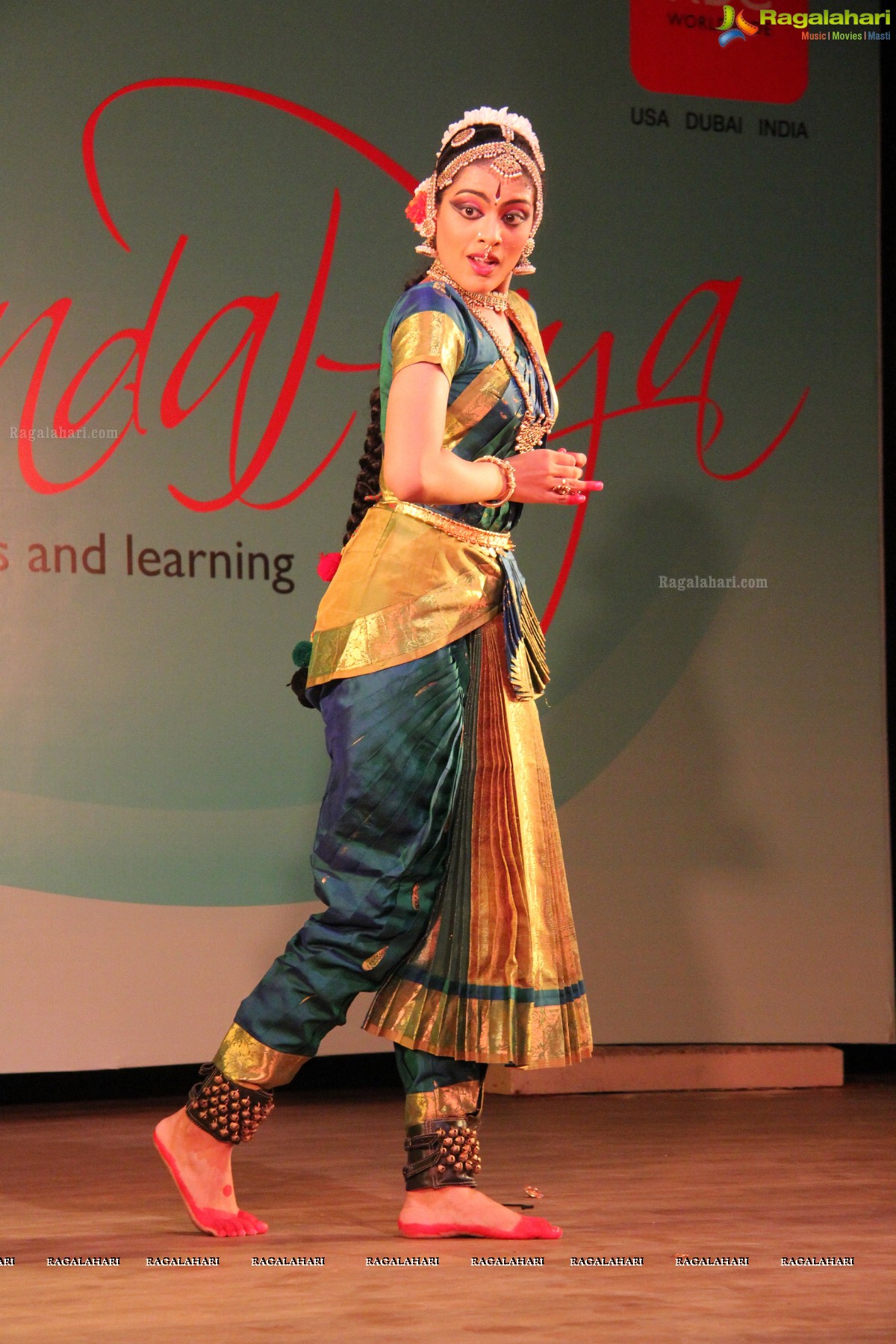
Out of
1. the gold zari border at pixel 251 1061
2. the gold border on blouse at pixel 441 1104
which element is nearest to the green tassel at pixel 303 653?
the gold zari border at pixel 251 1061

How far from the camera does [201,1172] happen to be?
224 cm

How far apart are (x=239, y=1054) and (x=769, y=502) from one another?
217cm

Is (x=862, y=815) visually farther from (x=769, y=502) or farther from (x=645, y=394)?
(x=645, y=394)

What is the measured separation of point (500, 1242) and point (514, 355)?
50.0 inches

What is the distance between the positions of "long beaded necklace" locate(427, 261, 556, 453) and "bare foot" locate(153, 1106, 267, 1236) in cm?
109

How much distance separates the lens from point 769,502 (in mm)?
3857

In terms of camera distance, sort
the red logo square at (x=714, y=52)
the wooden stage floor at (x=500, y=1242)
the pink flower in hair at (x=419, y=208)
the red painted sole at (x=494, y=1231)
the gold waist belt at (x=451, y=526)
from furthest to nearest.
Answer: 1. the red logo square at (x=714, y=52)
2. the pink flower in hair at (x=419, y=208)
3. the gold waist belt at (x=451, y=526)
4. the red painted sole at (x=494, y=1231)
5. the wooden stage floor at (x=500, y=1242)

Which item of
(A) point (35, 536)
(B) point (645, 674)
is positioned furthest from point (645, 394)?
(A) point (35, 536)

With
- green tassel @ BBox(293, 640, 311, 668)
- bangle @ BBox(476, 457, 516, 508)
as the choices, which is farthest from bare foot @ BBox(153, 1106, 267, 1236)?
bangle @ BBox(476, 457, 516, 508)

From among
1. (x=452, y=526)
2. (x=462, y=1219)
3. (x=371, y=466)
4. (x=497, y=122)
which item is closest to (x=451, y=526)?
(x=452, y=526)

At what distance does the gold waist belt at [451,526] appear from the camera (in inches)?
90.4

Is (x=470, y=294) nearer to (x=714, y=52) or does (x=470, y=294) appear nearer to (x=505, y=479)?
(x=505, y=479)

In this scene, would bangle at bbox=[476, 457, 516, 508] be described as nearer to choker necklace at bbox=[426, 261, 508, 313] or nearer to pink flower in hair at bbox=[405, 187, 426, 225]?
choker necklace at bbox=[426, 261, 508, 313]

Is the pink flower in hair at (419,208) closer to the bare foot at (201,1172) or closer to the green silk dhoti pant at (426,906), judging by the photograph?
the green silk dhoti pant at (426,906)
